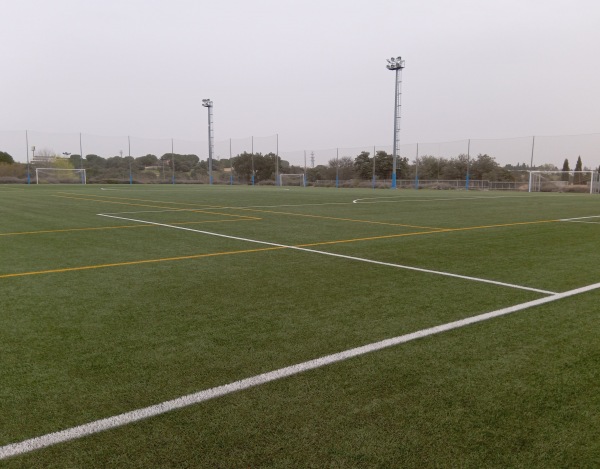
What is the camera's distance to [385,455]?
5.74ft

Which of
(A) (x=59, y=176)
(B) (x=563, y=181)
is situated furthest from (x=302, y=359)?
(A) (x=59, y=176)

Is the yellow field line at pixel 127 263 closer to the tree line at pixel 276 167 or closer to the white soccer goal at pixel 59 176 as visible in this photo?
the tree line at pixel 276 167

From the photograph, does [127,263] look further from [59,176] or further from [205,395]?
[59,176]

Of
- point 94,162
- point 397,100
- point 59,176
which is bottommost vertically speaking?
point 59,176

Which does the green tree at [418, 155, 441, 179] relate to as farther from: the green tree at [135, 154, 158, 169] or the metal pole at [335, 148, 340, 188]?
the green tree at [135, 154, 158, 169]

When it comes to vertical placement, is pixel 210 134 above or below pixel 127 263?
above

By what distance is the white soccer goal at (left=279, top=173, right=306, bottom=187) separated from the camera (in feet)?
162

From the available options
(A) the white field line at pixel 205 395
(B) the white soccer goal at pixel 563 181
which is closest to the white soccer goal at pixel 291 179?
(B) the white soccer goal at pixel 563 181

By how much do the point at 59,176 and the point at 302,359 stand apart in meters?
45.4

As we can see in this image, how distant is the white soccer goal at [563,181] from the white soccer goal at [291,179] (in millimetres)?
22229

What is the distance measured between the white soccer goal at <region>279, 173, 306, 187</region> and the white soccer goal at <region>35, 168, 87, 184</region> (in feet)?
61.6

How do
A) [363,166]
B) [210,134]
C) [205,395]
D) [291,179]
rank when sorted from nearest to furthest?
[205,395] → [363,166] → [291,179] → [210,134]

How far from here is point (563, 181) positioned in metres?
32.3

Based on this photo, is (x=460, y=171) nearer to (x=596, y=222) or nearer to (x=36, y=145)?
(x=596, y=222)
